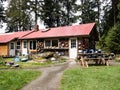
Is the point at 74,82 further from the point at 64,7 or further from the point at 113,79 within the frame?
the point at 64,7

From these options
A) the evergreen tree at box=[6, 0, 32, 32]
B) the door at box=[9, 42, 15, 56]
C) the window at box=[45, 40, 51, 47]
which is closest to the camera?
the window at box=[45, 40, 51, 47]

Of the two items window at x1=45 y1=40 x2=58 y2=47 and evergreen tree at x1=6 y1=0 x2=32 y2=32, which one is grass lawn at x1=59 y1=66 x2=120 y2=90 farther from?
evergreen tree at x1=6 y1=0 x2=32 y2=32

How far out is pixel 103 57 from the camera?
62.1ft

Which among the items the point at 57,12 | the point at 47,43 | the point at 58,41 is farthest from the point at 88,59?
the point at 57,12

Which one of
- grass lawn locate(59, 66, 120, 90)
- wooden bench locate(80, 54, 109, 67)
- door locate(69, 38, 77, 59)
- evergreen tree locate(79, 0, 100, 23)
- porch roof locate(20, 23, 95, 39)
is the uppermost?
evergreen tree locate(79, 0, 100, 23)

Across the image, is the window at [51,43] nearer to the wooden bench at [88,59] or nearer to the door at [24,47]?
the door at [24,47]

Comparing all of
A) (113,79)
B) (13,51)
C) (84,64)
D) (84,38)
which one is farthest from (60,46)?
(113,79)

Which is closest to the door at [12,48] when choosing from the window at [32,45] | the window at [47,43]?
the window at [32,45]

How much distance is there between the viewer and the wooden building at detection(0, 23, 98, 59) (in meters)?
27.8

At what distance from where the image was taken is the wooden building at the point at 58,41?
1093 inches

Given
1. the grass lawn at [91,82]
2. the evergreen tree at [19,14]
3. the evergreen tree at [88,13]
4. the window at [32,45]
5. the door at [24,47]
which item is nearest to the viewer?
the grass lawn at [91,82]

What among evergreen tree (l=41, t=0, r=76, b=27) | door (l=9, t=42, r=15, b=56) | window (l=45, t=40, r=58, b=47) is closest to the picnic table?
window (l=45, t=40, r=58, b=47)

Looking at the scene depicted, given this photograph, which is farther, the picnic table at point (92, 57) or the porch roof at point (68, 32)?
the porch roof at point (68, 32)

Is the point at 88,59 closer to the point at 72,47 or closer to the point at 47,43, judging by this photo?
the point at 72,47
